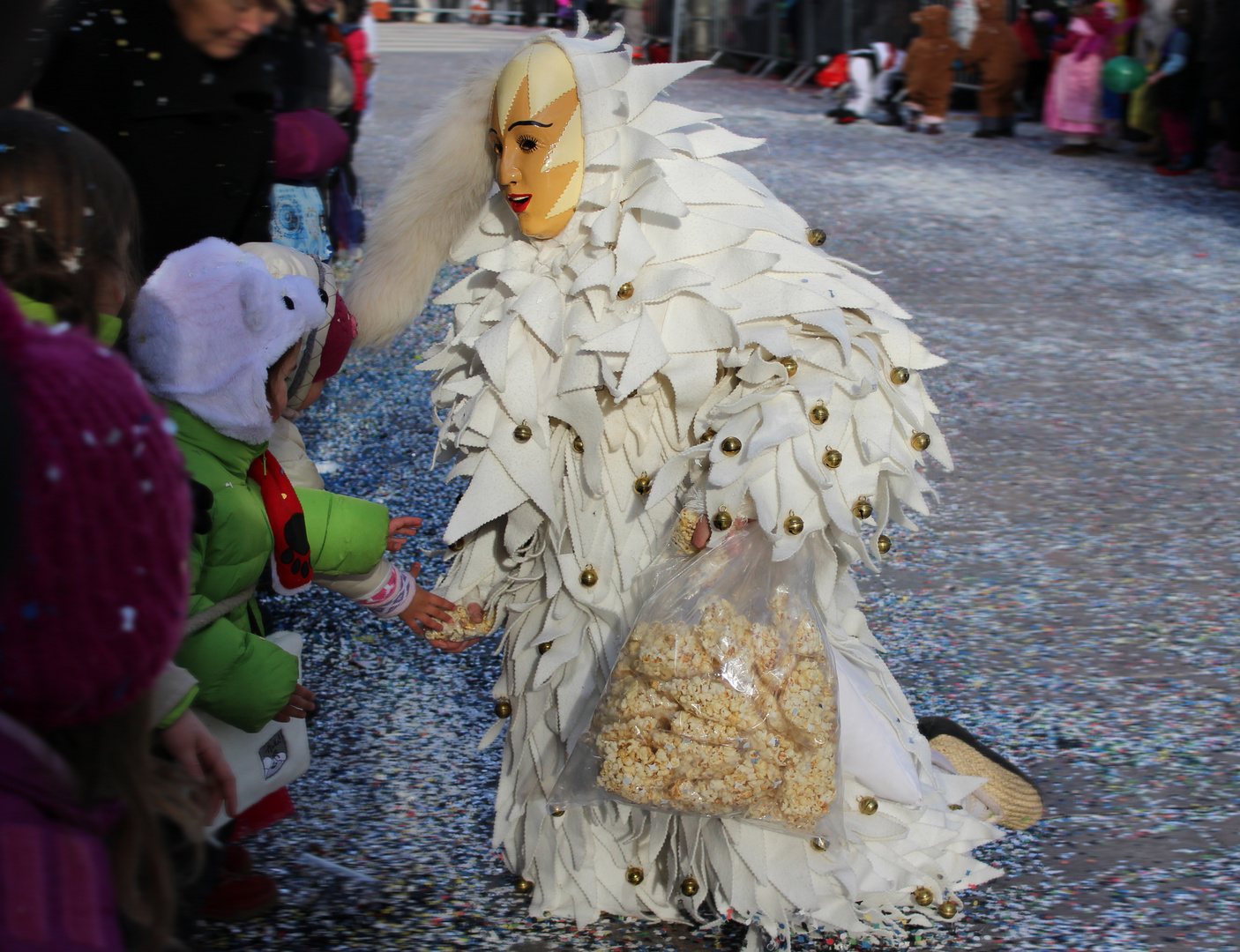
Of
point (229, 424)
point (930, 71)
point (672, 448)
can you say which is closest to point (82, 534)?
point (229, 424)

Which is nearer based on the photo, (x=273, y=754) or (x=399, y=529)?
(x=273, y=754)

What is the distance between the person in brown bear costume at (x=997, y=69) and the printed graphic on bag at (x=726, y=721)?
7160mm

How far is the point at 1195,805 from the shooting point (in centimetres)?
202

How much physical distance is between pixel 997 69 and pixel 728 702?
7.28 m

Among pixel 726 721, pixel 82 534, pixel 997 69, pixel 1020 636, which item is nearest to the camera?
pixel 82 534

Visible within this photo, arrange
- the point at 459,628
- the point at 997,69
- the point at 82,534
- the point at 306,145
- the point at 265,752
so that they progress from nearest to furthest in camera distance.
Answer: the point at 82,534 < the point at 265,752 < the point at 459,628 < the point at 306,145 < the point at 997,69

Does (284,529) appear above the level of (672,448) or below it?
below

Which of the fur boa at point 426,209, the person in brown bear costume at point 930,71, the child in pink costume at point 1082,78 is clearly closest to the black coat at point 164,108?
the fur boa at point 426,209

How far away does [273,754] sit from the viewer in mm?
1659

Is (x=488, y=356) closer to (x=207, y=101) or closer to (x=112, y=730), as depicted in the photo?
(x=207, y=101)

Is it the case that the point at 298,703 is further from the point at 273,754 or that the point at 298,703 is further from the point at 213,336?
the point at 213,336

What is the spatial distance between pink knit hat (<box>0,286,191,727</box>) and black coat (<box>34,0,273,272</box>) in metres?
1.19

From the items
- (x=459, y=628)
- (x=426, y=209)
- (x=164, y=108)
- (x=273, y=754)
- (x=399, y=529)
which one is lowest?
(x=273, y=754)

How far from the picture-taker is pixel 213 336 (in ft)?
4.90
